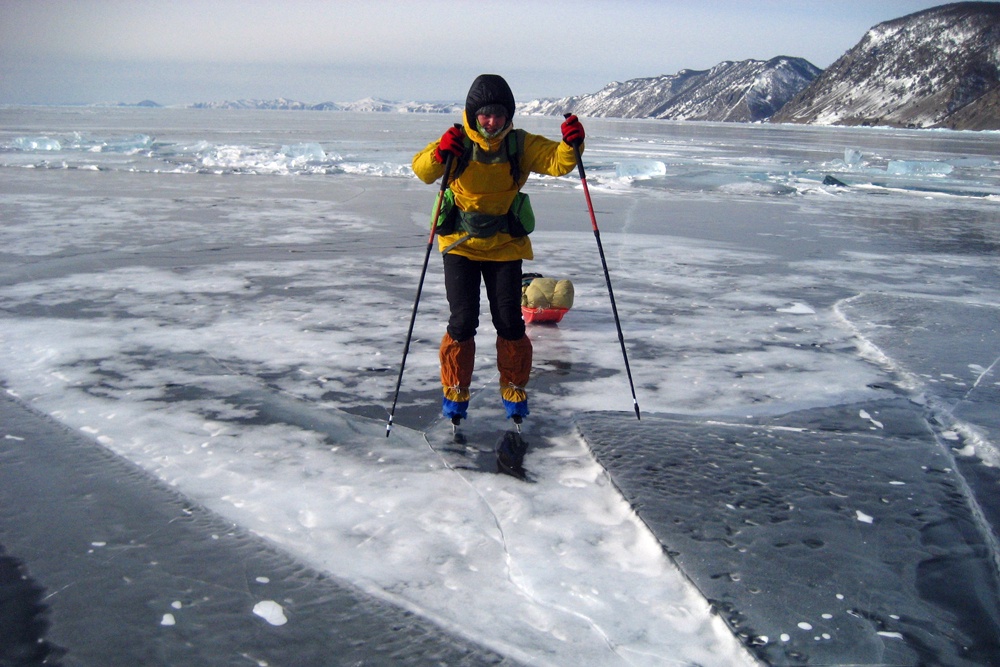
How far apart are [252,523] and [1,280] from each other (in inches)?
194

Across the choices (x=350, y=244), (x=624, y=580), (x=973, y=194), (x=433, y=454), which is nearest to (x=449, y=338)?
(x=433, y=454)

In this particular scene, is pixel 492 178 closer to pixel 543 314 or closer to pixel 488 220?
pixel 488 220

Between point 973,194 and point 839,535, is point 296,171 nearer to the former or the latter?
point 973,194

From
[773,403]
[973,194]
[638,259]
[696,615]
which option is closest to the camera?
[696,615]

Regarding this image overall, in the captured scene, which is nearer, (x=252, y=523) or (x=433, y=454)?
(x=252, y=523)

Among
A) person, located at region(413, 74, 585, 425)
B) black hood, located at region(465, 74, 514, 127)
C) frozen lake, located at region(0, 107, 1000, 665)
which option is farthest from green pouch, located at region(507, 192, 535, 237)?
frozen lake, located at region(0, 107, 1000, 665)

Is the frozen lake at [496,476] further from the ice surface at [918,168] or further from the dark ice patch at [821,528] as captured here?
the ice surface at [918,168]

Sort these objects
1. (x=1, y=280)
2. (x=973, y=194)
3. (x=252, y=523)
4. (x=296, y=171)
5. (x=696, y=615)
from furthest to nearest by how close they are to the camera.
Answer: (x=296, y=171)
(x=973, y=194)
(x=1, y=280)
(x=252, y=523)
(x=696, y=615)

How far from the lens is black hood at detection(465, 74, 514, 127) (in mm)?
3219

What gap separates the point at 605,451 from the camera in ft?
10.8

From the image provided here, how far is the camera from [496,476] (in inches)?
120

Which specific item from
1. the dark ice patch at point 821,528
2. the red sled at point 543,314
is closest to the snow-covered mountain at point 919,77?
the red sled at point 543,314

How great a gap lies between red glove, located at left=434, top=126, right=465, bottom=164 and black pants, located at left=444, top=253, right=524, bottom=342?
47cm

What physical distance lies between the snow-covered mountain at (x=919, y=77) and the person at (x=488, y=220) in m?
122
